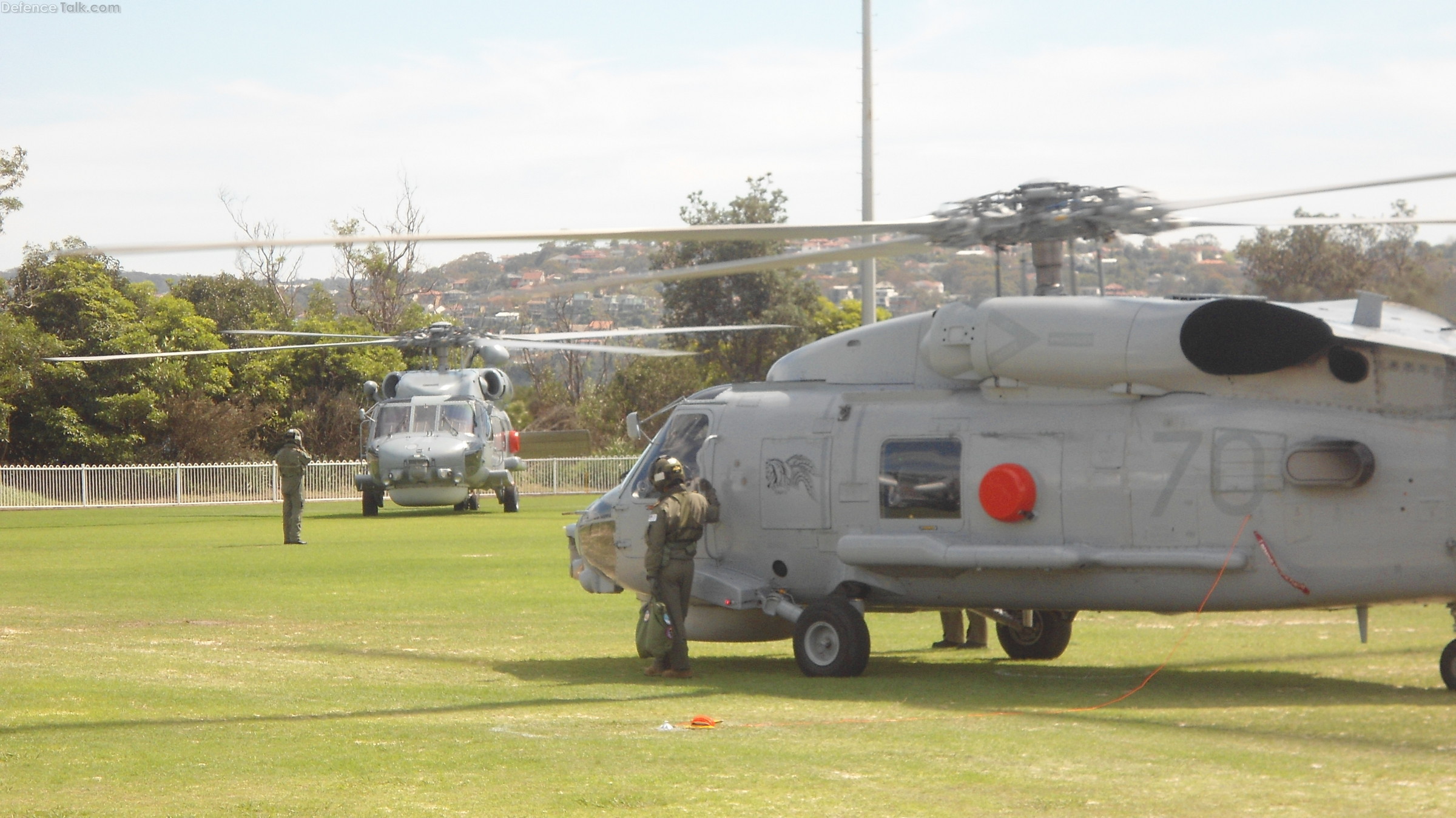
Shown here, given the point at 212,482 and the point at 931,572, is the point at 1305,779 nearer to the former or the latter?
the point at 931,572

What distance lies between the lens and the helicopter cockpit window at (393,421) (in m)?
34.8

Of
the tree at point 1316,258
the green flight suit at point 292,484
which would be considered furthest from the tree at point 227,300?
the tree at point 1316,258

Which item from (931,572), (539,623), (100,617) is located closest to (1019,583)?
(931,572)

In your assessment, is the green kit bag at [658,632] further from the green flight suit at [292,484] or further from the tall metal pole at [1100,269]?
the green flight suit at [292,484]

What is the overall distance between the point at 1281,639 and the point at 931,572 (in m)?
4.07

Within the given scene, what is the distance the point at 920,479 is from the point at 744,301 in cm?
4972

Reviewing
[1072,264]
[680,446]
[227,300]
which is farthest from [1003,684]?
[227,300]

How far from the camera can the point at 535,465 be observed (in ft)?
166

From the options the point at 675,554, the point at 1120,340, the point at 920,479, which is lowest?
the point at 675,554

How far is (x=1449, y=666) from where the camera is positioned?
414 inches

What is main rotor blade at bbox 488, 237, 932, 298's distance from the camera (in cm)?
1023

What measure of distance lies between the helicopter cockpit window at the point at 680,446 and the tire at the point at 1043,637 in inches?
117

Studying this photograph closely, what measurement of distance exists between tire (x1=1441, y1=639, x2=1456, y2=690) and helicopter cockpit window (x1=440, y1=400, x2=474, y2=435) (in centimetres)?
2665

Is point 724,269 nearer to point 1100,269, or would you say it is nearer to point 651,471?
point 651,471
